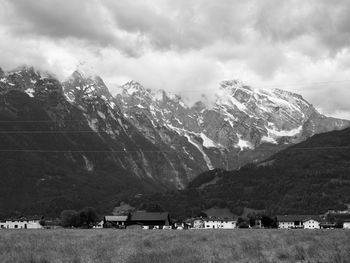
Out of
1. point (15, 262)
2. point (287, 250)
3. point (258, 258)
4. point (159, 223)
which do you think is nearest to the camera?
point (15, 262)

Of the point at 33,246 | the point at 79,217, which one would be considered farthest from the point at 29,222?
the point at 33,246

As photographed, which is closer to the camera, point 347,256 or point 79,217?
point 347,256

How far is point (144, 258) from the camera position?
31.9 metres

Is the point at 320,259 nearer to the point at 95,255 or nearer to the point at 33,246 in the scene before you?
the point at 95,255

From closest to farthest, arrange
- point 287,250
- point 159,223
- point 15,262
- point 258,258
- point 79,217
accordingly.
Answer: point 15,262 < point 258,258 < point 287,250 < point 79,217 < point 159,223

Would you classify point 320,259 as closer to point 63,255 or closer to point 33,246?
point 63,255

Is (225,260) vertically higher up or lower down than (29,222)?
lower down

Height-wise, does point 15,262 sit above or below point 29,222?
below

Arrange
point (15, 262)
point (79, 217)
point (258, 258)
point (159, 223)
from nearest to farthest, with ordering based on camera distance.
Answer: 1. point (15, 262)
2. point (258, 258)
3. point (79, 217)
4. point (159, 223)

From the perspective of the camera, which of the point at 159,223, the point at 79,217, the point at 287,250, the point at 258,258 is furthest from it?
the point at 159,223

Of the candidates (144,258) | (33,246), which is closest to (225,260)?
(144,258)

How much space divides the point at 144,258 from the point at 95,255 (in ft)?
13.8

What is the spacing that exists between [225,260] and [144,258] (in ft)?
14.1

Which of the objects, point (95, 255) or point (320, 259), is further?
point (95, 255)
